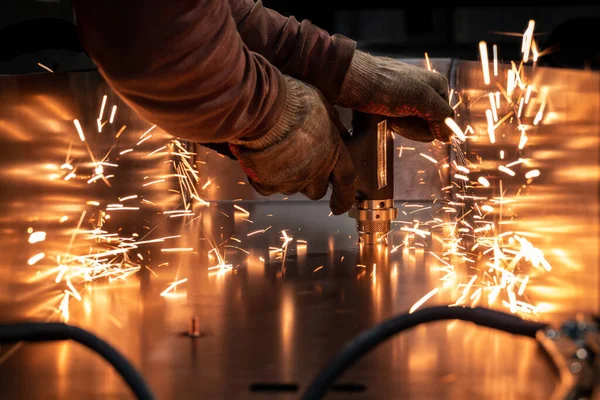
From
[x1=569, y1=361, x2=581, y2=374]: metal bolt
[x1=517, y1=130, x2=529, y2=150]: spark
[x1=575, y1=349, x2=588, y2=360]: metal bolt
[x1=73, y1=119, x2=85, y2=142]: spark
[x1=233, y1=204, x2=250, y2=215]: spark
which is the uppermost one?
[x1=73, y1=119, x2=85, y2=142]: spark

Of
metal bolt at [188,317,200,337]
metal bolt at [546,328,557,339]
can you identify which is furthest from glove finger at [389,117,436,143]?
metal bolt at [546,328,557,339]

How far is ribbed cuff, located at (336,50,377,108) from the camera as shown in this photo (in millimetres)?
1401

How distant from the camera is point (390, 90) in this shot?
1439 millimetres

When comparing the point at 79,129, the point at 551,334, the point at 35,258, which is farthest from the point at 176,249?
A: the point at 551,334

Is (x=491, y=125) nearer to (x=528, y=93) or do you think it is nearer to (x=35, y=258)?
(x=528, y=93)

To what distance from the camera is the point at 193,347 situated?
0.99 meters

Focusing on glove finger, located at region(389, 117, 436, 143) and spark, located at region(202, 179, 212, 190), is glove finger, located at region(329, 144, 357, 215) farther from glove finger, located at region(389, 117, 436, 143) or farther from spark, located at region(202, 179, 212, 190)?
spark, located at region(202, 179, 212, 190)

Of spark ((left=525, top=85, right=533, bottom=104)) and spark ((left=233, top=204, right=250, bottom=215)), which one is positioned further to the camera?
spark ((left=233, top=204, right=250, bottom=215))

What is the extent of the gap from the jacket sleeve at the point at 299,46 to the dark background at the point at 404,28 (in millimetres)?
356

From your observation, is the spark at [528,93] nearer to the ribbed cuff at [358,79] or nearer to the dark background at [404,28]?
the dark background at [404,28]

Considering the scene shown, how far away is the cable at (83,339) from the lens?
27.9 inches

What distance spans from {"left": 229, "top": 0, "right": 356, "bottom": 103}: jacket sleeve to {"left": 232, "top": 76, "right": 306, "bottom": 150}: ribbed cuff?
16cm

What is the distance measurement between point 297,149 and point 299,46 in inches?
10.4

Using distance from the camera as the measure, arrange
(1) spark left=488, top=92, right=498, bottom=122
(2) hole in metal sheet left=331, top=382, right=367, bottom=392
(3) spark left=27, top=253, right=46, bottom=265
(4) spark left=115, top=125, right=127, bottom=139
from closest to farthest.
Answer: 1. (2) hole in metal sheet left=331, top=382, right=367, bottom=392
2. (3) spark left=27, top=253, right=46, bottom=265
3. (1) spark left=488, top=92, right=498, bottom=122
4. (4) spark left=115, top=125, right=127, bottom=139
